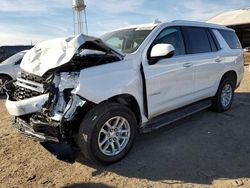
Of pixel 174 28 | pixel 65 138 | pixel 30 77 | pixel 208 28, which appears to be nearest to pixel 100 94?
pixel 65 138

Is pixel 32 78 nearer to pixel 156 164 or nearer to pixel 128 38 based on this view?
pixel 128 38

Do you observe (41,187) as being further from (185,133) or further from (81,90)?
(185,133)

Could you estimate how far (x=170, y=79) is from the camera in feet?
17.3

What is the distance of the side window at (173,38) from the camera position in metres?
5.35

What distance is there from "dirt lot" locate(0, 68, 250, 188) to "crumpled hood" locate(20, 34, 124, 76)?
130 centimetres

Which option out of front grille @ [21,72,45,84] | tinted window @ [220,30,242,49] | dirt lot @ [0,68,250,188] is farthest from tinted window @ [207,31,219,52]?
front grille @ [21,72,45,84]

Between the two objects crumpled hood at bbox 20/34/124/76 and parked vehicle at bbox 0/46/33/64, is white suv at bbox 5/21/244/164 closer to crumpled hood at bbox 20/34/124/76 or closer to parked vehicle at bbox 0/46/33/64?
crumpled hood at bbox 20/34/124/76

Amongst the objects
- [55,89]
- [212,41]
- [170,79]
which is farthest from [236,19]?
[55,89]

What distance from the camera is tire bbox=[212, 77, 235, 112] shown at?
23.1ft

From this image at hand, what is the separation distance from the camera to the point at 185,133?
229 inches

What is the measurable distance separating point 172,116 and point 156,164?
1.23 metres

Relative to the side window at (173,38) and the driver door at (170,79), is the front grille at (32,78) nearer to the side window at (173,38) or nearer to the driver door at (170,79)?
the driver door at (170,79)

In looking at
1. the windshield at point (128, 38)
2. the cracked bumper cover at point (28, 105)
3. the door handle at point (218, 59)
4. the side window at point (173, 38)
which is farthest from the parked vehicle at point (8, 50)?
the cracked bumper cover at point (28, 105)

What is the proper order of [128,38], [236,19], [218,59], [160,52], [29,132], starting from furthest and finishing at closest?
[236,19] → [218,59] → [128,38] → [160,52] → [29,132]
